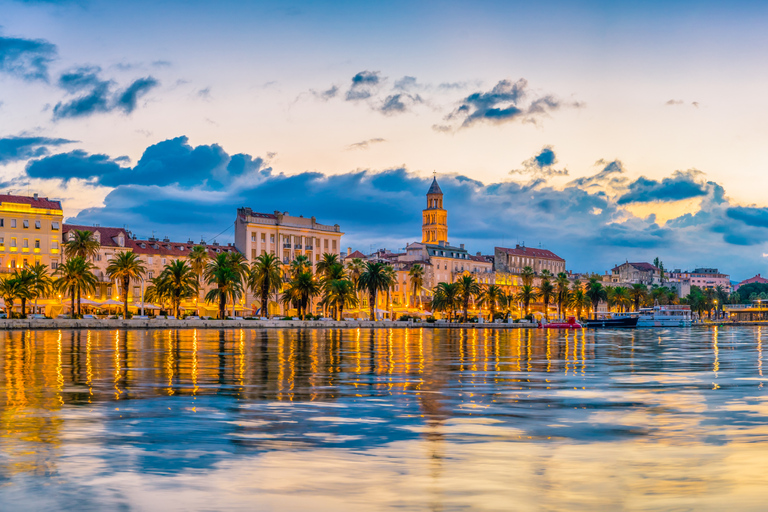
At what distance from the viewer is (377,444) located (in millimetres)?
12758

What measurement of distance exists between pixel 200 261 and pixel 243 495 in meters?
118

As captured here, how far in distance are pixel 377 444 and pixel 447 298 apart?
467ft

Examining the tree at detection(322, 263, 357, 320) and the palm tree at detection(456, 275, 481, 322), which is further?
the palm tree at detection(456, 275, 481, 322)

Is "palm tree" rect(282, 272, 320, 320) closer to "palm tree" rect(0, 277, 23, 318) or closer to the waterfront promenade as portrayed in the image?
the waterfront promenade

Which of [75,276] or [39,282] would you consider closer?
[75,276]

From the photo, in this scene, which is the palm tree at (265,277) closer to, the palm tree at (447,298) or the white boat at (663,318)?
the palm tree at (447,298)

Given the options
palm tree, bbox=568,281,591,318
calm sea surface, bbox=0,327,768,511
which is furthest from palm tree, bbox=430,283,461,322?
calm sea surface, bbox=0,327,768,511

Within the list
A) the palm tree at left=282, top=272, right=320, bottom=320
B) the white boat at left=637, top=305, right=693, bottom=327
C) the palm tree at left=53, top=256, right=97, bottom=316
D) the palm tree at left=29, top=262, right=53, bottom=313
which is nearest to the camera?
the palm tree at left=53, top=256, right=97, bottom=316

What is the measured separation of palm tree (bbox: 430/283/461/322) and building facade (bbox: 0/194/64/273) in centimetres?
6992

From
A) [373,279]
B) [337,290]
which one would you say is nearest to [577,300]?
[373,279]

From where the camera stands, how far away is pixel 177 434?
44.0 ft

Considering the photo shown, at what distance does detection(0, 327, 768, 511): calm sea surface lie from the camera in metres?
9.41

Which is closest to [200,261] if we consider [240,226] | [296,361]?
[240,226]

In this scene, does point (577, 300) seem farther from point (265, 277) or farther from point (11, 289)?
point (11, 289)
